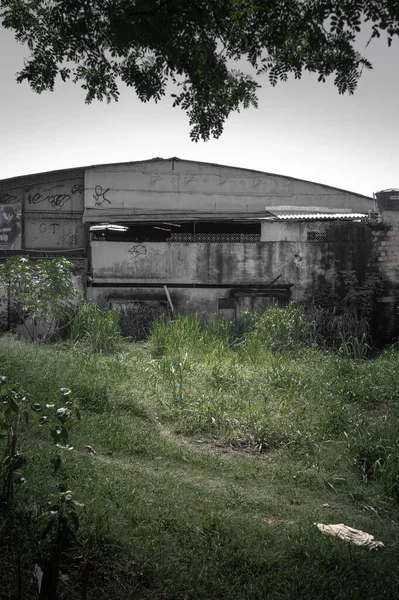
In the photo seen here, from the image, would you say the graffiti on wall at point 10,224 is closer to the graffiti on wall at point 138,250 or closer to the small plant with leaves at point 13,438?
the graffiti on wall at point 138,250

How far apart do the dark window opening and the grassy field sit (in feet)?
19.0

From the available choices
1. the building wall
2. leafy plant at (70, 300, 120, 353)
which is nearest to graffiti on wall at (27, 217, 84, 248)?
the building wall

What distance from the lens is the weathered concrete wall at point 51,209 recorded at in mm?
18938

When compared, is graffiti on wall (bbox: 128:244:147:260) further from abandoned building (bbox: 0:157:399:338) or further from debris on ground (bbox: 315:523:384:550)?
debris on ground (bbox: 315:523:384:550)

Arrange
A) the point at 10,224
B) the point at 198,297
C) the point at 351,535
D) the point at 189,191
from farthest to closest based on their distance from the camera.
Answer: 1. the point at 10,224
2. the point at 189,191
3. the point at 198,297
4. the point at 351,535


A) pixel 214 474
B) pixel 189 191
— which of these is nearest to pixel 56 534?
pixel 214 474

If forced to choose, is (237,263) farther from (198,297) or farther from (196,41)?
(196,41)

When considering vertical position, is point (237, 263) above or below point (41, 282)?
above

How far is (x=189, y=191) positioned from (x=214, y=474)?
15.2m

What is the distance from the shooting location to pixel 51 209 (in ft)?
62.5

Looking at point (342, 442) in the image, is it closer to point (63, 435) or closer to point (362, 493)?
point (362, 493)

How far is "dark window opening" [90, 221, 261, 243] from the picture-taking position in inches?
552

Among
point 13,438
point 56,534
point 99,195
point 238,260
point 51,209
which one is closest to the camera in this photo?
point 56,534

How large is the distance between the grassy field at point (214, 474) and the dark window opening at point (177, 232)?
19.0 feet
